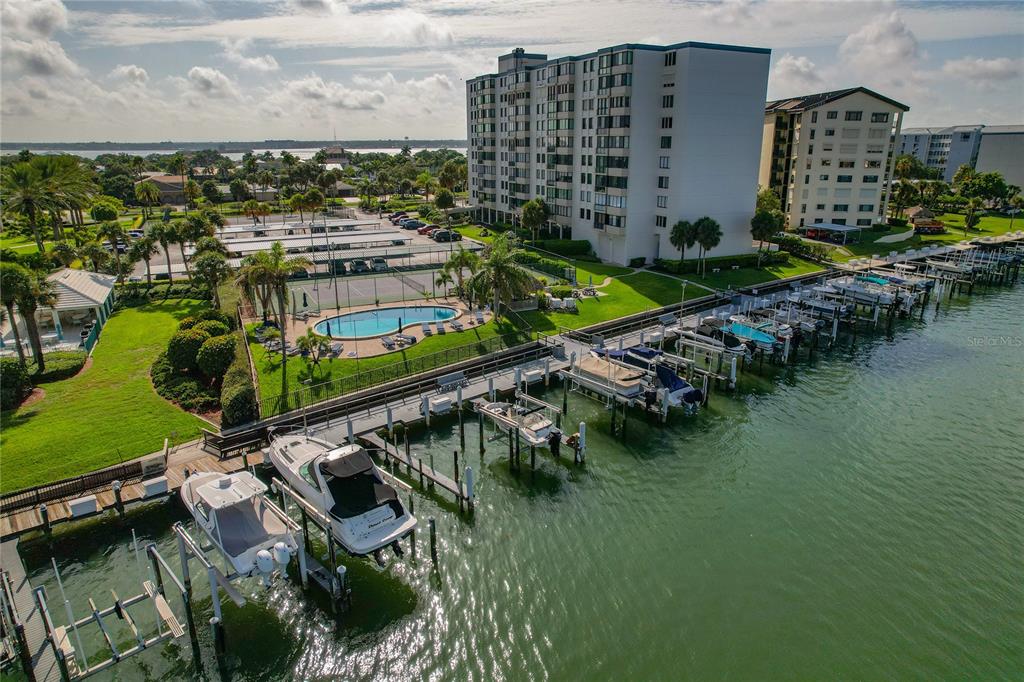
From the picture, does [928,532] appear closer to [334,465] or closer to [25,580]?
[334,465]

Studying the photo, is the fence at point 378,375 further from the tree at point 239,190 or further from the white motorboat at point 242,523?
the tree at point 239,190

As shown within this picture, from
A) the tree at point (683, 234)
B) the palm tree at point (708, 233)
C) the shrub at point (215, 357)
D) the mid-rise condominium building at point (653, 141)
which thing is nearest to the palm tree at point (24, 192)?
the shrub at point (215, 357)

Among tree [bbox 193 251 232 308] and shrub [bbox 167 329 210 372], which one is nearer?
shrub [bbox 167 329 210 372]

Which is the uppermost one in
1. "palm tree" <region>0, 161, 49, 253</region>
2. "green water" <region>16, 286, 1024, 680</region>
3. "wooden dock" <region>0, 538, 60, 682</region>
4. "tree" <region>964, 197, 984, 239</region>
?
"palm tree" <region>0, 161, 49, 253</region>

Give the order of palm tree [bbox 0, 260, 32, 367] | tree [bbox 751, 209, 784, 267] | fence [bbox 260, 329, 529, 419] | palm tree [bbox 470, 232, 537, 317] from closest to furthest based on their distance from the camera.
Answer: fence [bbox 260, 329, 529, 419], palm tree [bbox 0, 260, 32, 367], palm tree [bbox 470, 232, 537, 317], tree [bbox 751, 209, 784, 267]

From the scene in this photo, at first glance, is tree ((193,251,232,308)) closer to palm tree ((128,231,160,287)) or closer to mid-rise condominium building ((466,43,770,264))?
palm tree ((128,231,160,287))

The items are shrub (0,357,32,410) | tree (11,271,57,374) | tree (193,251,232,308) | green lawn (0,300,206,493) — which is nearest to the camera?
green lawn (0,300,206,493)

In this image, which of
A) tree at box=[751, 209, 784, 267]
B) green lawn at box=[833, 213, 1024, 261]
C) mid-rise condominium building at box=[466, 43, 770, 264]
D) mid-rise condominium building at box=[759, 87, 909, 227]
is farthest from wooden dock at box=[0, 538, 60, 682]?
mid-rise condominium building at box=[759, 87, 909, 227]

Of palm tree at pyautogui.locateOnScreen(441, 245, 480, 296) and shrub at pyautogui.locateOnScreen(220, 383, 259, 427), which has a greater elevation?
palm tree at pyautogui.locateOnScreen(441, 245, 480, 296)
